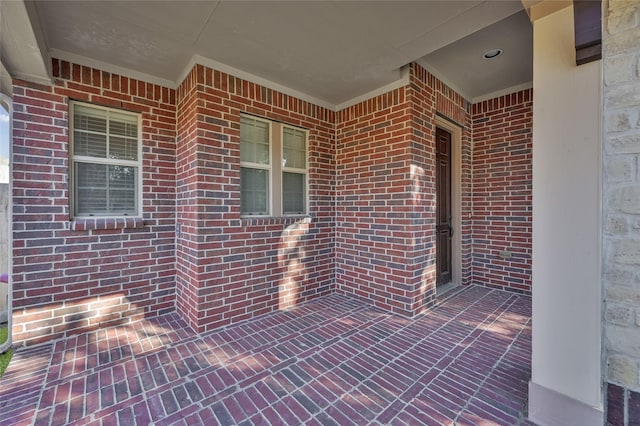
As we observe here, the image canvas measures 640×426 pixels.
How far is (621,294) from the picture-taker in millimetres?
1399

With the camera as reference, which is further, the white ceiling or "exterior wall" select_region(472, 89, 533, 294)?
"exterior wall" select_region(472, 89, 533, 294)

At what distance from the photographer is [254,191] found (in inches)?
127

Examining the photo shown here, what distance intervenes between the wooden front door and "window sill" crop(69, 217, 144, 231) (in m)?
3.90

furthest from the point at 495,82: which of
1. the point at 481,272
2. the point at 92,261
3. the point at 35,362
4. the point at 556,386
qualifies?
the point at 35,362

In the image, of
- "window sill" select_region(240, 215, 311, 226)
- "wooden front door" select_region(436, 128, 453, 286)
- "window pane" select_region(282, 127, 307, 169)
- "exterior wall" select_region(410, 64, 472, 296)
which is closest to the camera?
"window sill" select_region(240, 215, 311, 226)

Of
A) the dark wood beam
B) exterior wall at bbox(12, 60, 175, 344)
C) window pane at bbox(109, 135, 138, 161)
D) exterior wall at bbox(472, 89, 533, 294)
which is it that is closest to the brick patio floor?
exterior wall at bbox(12, 60, 175, 344)

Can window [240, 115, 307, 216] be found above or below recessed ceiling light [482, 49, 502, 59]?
below

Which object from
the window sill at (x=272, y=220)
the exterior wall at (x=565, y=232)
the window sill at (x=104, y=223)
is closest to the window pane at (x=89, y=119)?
the window sill at (x=104, y=223)

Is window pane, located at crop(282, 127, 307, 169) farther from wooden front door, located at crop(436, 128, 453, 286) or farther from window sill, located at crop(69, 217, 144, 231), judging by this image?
wooden front door, located at crop(436, 128, 453, 286)

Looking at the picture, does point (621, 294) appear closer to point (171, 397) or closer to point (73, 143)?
point (171, 397)

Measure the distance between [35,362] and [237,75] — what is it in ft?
10.3

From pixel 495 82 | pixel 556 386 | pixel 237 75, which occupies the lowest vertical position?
pixel 556 386

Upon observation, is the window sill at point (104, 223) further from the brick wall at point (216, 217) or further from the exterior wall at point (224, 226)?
the exterior wall at point (224, 226)

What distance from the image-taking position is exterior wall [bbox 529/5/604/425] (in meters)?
1.43
